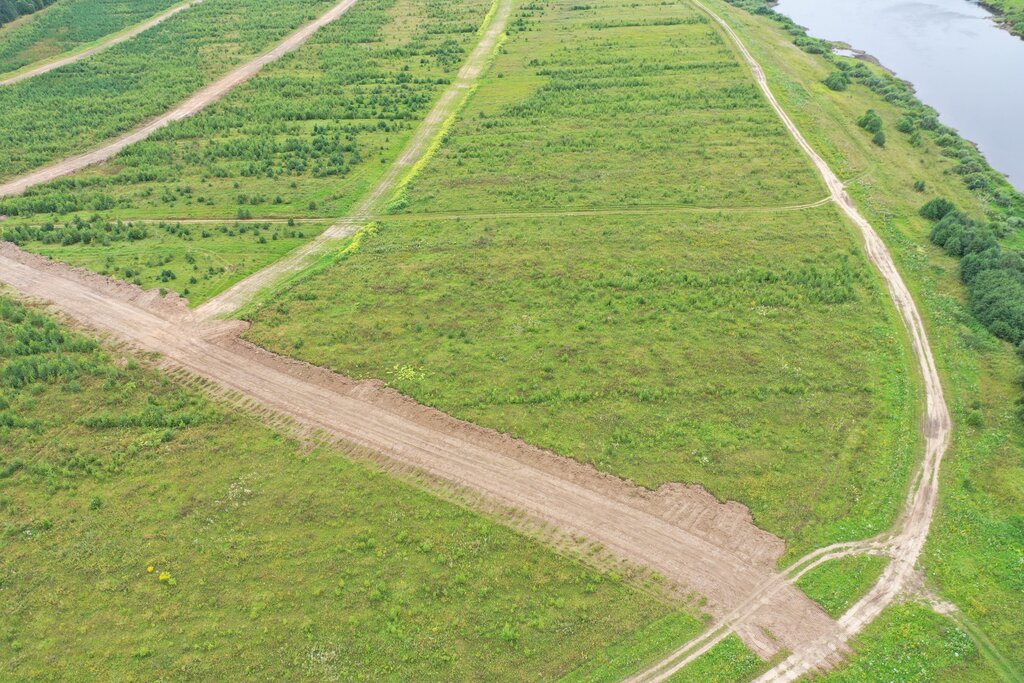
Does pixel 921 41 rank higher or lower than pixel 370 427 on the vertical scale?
higher

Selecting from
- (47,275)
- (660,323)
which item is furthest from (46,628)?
(660,323)

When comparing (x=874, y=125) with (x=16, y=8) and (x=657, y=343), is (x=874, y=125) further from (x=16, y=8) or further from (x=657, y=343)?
(x=16, y=8)

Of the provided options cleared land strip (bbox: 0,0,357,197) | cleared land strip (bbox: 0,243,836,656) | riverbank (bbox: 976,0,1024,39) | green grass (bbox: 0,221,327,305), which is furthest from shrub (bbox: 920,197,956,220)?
cleared land strip (bbox: 0,0,357,197)

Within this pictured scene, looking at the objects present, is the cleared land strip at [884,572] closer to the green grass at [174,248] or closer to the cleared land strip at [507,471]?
the cleared land strip at [507,471]

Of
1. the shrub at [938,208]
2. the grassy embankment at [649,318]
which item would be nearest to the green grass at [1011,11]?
the grassy embankment at [649,318]

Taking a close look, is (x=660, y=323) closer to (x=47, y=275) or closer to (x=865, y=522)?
(x=865, y=522)

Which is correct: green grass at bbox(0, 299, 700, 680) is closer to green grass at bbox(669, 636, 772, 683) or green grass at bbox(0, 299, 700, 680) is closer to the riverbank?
green grass at bbox(669, 636, 772, 683)

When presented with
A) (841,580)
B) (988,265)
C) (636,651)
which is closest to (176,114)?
(636,651)
